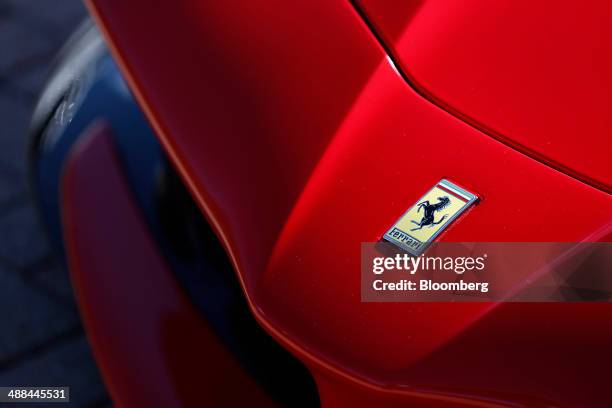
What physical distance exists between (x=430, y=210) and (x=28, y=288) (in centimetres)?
132

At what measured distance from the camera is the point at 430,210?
46.7 inches

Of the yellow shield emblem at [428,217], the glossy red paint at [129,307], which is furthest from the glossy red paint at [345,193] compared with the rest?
the glossy red paint at [129,307]

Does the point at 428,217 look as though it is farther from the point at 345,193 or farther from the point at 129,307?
the point at 129,307

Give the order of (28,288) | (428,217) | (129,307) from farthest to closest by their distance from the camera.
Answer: (28,288) < (129,307) < (428,217)

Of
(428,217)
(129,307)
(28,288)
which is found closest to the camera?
(428,217)

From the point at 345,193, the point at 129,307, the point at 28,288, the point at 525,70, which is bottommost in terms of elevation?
the point at 28,288

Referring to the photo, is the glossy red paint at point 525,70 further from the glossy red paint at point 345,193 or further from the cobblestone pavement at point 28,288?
the cobblestone pavement at point 28,288

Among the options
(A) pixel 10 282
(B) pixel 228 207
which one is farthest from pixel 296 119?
(A) pixel 10 282

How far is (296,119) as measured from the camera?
4.16 feet

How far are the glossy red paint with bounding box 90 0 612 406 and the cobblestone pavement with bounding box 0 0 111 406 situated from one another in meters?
0.89

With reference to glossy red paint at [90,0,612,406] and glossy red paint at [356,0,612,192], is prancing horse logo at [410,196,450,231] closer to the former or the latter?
glossy red paint at [90,0,612,406]

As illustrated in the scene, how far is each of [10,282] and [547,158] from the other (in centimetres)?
146

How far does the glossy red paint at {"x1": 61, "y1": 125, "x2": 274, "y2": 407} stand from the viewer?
1.44 metres

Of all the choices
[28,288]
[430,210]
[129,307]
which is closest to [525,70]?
[430,210]
